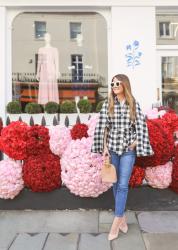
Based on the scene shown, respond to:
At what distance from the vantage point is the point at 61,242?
4.65 metres

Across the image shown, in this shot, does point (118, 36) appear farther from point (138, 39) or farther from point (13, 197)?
point (13, 197)

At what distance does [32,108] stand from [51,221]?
4.72m

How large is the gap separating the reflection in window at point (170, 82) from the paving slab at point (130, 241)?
579 cm

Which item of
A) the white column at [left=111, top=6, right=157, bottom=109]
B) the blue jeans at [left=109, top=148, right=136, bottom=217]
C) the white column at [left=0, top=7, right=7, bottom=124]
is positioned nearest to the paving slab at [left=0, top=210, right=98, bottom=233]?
the blue jeans at [left=109, top=148, right=136, bottom=217]

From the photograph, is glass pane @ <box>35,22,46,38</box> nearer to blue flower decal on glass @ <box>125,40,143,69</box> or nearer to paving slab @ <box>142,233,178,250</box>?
blue flower decal on glass @ <box>125,40,143,69</box>

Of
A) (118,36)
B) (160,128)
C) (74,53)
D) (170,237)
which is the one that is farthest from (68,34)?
(170,237)

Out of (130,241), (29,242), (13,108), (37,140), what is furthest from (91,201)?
(13,108)

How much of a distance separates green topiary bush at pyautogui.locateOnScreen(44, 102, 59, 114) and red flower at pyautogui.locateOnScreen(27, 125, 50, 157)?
394cm

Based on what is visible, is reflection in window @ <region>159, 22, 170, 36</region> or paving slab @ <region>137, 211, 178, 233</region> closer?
paving slab @ <region>137, 211, 178, 233</region>

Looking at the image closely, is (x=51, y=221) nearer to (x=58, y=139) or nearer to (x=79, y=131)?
(x=58, y=139)

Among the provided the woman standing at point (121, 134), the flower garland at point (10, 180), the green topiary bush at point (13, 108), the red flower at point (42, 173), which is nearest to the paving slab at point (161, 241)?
the woman standing at point (121, 134)

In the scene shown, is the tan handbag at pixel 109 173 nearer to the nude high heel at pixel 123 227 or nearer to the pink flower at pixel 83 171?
the nude high heel at pixel 123 227

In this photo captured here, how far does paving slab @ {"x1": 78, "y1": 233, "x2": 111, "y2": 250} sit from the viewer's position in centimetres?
448

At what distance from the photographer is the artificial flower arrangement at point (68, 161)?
218 inches
